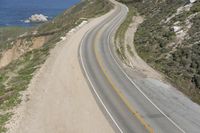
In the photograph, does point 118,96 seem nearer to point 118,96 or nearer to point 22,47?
point 118,96

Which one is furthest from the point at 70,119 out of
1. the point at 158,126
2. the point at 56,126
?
the point at 158,126

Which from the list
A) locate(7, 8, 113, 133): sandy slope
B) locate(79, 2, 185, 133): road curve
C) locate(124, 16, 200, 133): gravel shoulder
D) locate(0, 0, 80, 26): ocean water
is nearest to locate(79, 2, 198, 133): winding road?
locate(79, 2, 185, 133): road curve

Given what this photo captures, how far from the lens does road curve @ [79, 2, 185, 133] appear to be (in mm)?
31688

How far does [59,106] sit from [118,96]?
6057 millimetres

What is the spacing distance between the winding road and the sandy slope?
3.42 feet

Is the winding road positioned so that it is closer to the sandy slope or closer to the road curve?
the road curve

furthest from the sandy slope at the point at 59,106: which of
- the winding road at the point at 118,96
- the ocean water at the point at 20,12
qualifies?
the ocean water at the point at 20,12

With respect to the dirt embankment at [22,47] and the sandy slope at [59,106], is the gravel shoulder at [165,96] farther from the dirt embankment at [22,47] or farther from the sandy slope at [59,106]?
the dirt embankment at [22,47]

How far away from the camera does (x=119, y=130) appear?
102ft

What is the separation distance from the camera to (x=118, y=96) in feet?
124

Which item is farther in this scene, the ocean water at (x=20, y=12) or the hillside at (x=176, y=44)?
the ocean water at (x=20, y=12)

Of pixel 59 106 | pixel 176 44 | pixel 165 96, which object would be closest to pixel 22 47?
pixel 176 44

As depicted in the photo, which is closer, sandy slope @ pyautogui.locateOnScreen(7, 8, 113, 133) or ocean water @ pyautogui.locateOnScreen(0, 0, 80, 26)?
sandy slope @ pyautogui.locateOnScreen(7, 8, 113, 133)

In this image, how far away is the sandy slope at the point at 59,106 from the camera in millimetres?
31312
